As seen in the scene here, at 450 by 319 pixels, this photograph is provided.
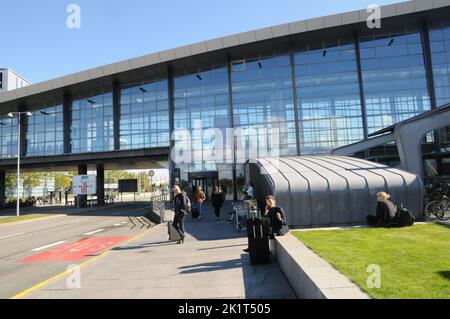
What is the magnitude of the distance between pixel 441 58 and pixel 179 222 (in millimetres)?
31740

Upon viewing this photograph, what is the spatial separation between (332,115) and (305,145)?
3579 mm

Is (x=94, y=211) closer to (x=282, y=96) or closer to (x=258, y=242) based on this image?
(x=282, y=96)

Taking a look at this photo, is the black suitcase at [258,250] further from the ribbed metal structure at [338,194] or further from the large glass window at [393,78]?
the large glass window at [393,78]

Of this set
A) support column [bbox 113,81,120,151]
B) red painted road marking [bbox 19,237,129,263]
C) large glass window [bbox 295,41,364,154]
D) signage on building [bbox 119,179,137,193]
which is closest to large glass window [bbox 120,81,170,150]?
support column [bbox 113,81,120,151]

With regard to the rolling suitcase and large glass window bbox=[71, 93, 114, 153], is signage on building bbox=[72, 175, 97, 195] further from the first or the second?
the rolling suitcase

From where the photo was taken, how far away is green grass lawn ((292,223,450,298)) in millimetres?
4707

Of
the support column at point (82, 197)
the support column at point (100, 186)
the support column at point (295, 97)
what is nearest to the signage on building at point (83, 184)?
the support column at point (82, 197)

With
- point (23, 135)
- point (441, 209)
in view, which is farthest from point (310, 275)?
point (23, 135)

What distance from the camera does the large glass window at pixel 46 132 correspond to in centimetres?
4294

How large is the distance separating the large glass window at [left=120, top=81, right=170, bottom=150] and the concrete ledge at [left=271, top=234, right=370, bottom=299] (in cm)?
3172

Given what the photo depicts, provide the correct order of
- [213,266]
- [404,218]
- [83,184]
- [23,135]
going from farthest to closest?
[23,135] < [83,184] < [404,218] < [213,266]

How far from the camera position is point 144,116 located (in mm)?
39719

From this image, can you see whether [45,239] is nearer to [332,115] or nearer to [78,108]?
[332,115]
